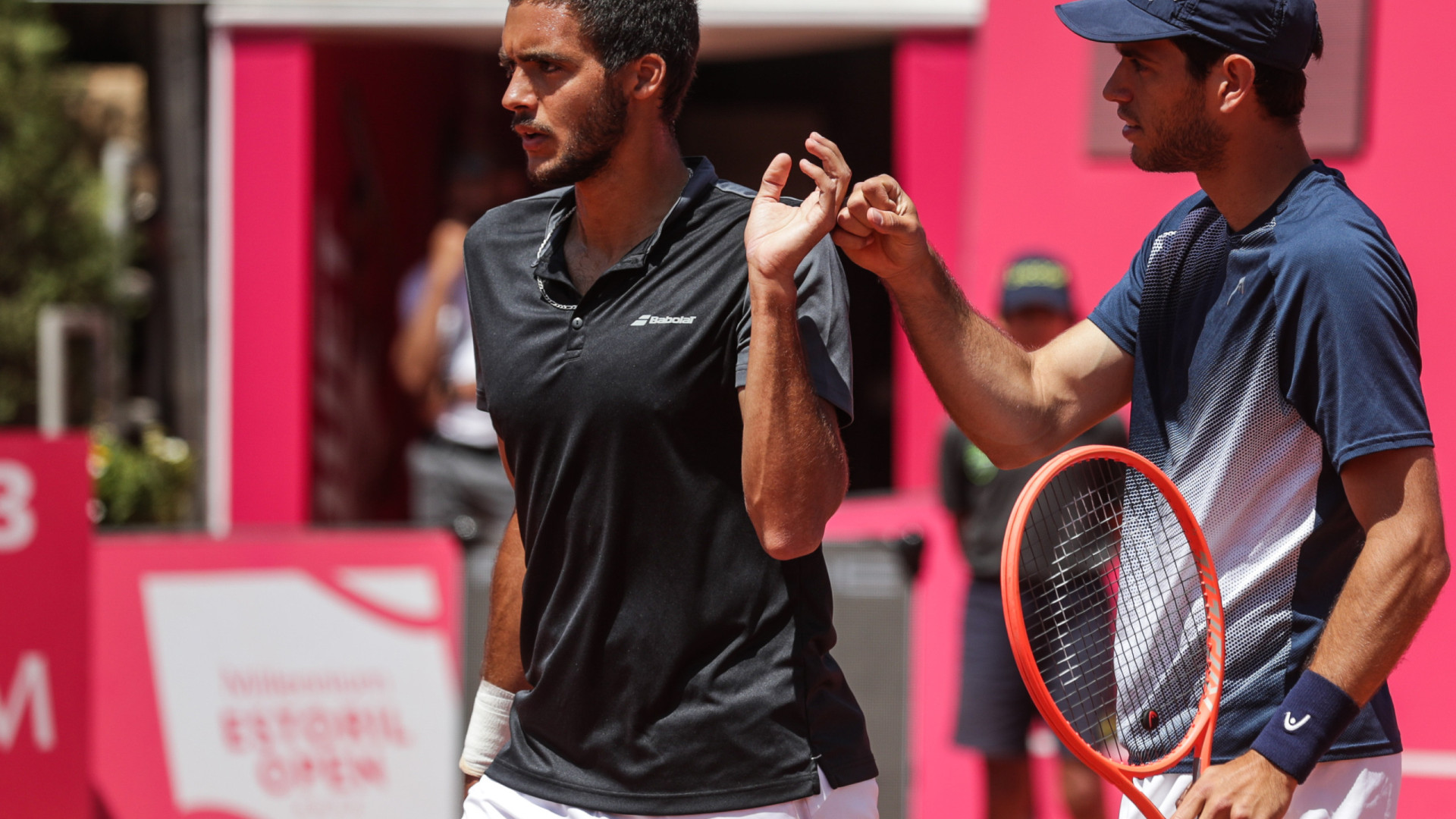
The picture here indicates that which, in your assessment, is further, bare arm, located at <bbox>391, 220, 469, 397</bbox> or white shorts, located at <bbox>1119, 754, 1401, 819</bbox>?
bare arm, located at <bbox>391, 220, 469, 397</bbox>

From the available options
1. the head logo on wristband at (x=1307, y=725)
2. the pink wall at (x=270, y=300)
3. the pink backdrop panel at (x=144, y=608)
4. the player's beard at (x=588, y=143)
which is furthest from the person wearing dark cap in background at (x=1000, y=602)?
the pink wall at (x=270, y=300)

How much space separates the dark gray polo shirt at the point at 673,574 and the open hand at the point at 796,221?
4.7 inches

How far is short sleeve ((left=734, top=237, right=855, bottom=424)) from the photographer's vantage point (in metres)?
2.34

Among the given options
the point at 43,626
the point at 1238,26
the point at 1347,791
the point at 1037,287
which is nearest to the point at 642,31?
the point at 1238,26

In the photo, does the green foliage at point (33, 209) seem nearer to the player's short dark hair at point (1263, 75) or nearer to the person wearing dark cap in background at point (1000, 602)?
the person wearing dark cap in background at point (1000, 602)

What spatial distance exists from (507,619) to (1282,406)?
1.32 m

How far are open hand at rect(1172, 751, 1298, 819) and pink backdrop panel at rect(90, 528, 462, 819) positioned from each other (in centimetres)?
385

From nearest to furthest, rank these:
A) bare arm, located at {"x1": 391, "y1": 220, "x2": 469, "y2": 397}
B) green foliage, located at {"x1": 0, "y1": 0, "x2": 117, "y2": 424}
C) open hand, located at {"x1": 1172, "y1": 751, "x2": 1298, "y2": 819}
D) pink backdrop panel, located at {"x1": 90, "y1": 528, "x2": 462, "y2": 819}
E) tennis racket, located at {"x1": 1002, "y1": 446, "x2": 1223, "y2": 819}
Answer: open hand, located at {"x1": 1172, "y1": 751, "x2": 1298, "y2": 819}
tennis racket, located at {"x1": 1002, "y1": 446, "x2": 1223, "y2": 819}
pink backdrop panel, located at {"x1": 90, "y1": 528, "x2": 462, "y2": 819}
bare arm, located at {"x1": 391, "y1": 220, "x2": 469, "y2": 397}
green foliage, located at {"x1": 0, "y1": 0, "x2": 117, "y2": 424}

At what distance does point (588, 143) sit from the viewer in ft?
8.18

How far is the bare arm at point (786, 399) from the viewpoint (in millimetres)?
2234

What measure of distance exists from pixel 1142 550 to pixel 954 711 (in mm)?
3099

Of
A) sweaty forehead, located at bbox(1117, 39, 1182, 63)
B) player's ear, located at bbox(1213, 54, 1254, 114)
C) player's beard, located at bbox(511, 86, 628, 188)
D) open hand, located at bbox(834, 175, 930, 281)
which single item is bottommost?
open hand, located at bbox(834, 175, 930, 281)

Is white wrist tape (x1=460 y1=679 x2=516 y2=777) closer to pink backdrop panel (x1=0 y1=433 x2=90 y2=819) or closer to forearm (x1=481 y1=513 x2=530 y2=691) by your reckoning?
forearm (x1=481 y1=513 x2=530 y2=691)

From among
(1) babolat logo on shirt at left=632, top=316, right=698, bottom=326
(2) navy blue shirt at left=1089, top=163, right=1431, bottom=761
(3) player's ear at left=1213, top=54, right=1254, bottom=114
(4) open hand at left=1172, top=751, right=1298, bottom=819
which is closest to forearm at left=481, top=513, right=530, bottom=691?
(1) babolat logo on shirt at left=632, top=316, right=698, bottom=326
